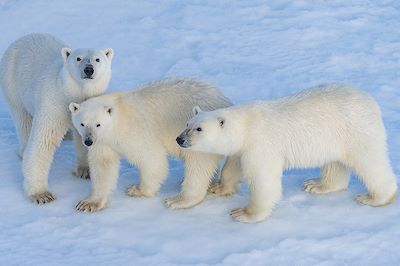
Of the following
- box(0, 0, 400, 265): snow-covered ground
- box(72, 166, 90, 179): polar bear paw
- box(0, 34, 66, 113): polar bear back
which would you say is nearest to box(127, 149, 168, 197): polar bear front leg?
box(0, 0, 400, 265): snow-covered ground

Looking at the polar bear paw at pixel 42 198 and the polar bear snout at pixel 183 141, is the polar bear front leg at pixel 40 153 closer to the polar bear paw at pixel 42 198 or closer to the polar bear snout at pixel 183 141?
the polar bear paw at pixel 42 198

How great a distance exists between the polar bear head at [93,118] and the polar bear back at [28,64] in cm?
61

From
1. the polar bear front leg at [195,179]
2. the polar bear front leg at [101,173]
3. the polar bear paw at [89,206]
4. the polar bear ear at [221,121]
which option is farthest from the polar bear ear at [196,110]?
the polar bear paw at [89,206]

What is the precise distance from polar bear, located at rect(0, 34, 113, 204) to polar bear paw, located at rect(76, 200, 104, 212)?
0.96 ft

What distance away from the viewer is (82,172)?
224 inches

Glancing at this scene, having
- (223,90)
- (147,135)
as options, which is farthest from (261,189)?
(223,90)

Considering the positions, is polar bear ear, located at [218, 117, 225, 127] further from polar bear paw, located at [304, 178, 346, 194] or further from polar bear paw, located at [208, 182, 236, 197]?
polar bear paw, located at [304, 178, 346, 194]

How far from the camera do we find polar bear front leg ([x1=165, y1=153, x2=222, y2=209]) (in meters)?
5.09

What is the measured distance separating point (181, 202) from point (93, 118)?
2.92ft

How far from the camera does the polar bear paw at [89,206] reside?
16.6 ft

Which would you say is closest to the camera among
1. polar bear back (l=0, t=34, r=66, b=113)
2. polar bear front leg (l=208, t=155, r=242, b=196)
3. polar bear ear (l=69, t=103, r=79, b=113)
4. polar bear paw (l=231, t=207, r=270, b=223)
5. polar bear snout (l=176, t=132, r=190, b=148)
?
polar bear snout (l=176, t=132, r=190, b=148)

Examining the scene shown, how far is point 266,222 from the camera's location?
15.9ft

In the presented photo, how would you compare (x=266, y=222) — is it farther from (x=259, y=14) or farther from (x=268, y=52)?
(x=259, y=14)

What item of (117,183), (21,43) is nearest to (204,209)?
(117,183)
